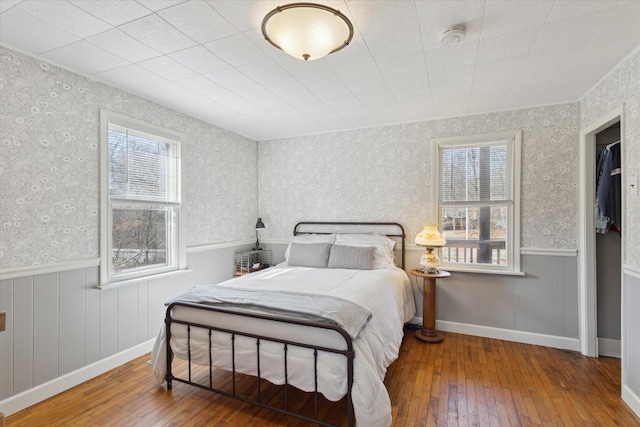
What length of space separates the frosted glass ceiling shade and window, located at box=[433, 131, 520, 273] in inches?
89.7

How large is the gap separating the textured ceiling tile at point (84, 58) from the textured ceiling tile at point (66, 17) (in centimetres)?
18

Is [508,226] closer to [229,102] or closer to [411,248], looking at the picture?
[411,248]

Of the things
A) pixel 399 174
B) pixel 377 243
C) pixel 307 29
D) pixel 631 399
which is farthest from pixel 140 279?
pixel 631 399

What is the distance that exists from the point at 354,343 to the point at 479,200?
97.7 inches

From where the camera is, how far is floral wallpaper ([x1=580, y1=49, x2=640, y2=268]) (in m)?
2.15

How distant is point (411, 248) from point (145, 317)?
294cm

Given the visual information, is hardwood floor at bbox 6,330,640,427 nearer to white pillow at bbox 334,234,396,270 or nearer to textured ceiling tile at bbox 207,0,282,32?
white pillow at bbox 334,234,396,270

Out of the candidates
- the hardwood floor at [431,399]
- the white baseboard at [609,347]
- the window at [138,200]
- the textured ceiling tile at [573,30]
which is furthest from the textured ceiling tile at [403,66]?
the white baseboard at [609,347]

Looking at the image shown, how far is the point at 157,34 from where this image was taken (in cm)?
194

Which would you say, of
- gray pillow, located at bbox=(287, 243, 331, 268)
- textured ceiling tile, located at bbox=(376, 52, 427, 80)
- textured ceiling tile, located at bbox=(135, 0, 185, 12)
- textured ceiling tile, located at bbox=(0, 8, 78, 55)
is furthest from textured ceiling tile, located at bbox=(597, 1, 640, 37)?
textured ceiling tile, located at bbox=(0, 8, 78, 55)

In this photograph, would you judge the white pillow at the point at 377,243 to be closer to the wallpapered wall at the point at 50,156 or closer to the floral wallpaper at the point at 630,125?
the floral wallpaper at the point at 630,125

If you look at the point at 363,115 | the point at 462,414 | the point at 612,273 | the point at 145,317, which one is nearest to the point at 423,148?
the point at 363,115

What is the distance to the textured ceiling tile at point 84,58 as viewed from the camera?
2.12 metres

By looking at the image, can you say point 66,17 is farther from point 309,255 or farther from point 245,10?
point 309,255
